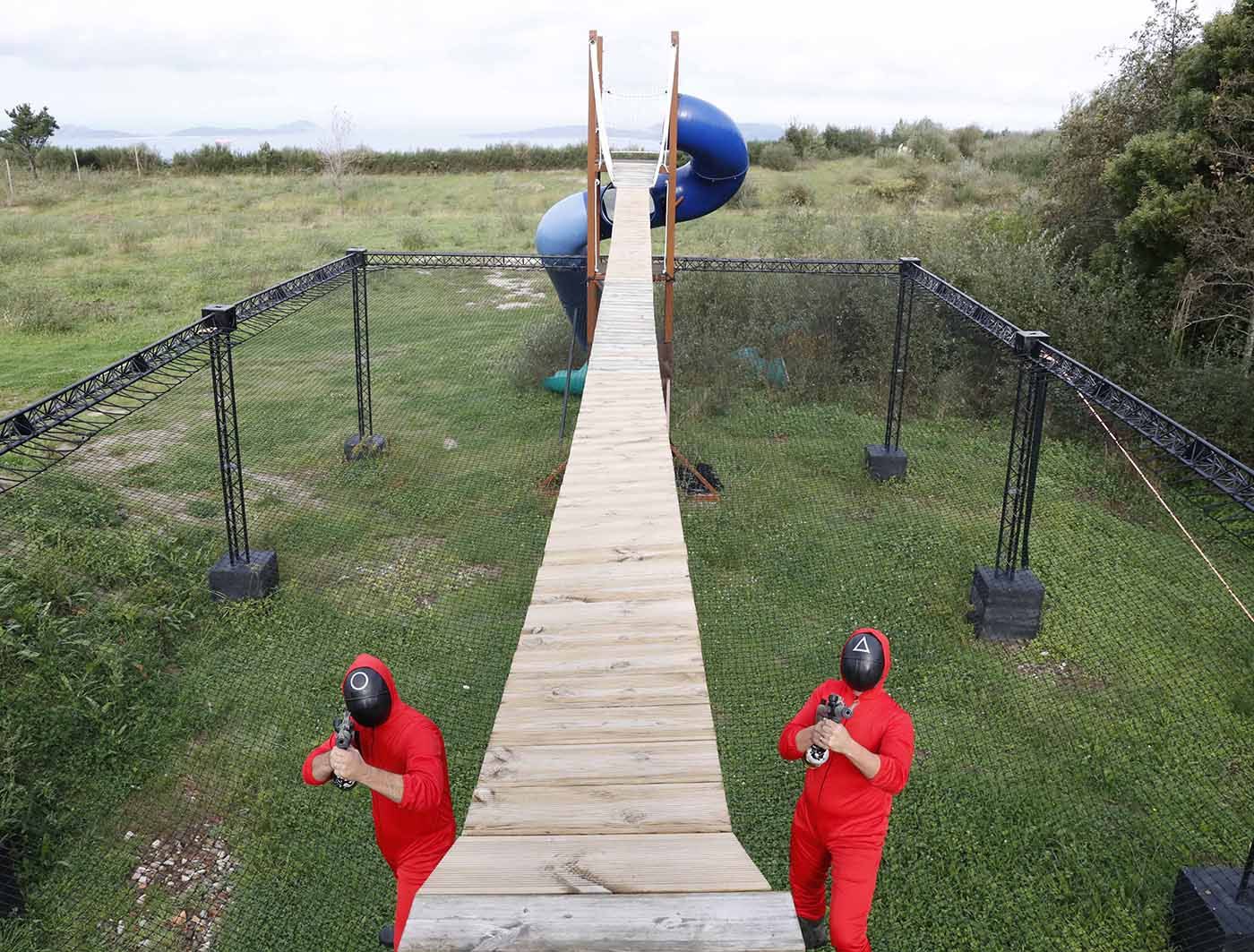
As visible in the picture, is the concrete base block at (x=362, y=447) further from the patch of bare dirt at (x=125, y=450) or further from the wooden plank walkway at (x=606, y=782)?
the wooden plank walkway at (x=606, y=782)

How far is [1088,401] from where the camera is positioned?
6082mm

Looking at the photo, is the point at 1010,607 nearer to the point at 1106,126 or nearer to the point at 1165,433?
the point at 1165,433

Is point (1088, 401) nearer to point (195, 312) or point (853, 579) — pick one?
point (853, 579)

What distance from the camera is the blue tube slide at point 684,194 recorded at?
1069 cm

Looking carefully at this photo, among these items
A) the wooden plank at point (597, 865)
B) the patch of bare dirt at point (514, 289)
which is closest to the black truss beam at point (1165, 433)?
the wooden plank at point (597, 865)

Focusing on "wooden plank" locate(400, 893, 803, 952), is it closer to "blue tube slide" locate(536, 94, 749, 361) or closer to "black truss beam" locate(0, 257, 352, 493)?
"black truss beam" locate(0, 257, 352, 493)

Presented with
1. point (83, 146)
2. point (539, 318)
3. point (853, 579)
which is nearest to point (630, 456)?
point (853, 579)

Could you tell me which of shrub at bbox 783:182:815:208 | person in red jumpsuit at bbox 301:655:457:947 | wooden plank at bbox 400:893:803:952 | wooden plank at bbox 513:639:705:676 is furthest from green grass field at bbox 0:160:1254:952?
shrub at bbox 783:182:815:208

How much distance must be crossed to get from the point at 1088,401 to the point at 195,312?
1482 centimetres

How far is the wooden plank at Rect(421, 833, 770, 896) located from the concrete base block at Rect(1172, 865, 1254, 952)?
3.36m

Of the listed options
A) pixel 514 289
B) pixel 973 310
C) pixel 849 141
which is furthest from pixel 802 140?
pixel 973 310

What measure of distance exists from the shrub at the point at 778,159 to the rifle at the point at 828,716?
32266mm

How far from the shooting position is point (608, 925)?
1.86 metres

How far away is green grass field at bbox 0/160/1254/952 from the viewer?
4965mm
